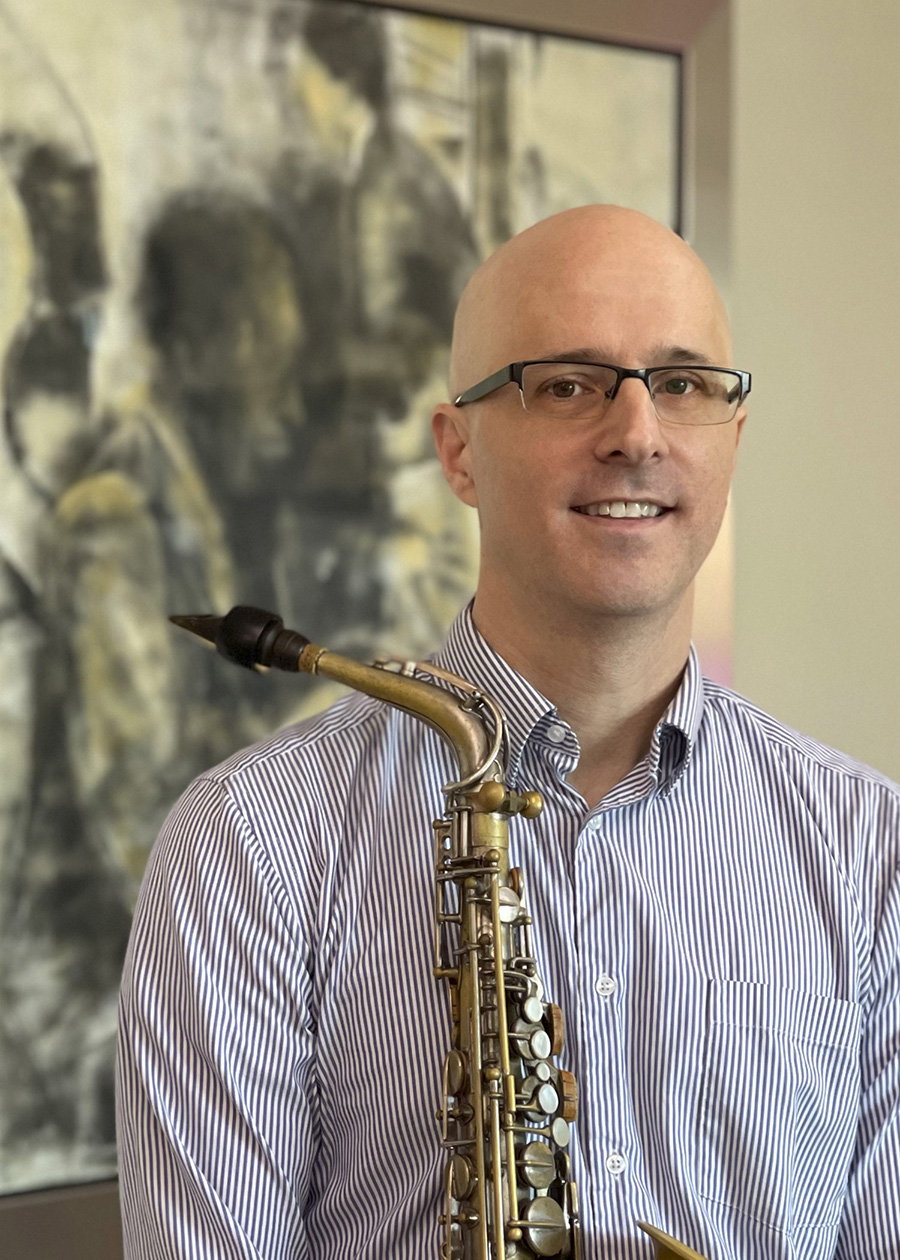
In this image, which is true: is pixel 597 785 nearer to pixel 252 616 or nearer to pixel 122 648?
pixel 252 616

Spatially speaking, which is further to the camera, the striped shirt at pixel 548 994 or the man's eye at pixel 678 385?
the man's eye at pixel 678 385

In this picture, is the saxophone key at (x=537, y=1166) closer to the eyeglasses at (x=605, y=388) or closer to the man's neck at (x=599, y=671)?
the man's neck at (x=599, y=671)

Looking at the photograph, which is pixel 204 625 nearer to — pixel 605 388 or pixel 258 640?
pixel 258 640

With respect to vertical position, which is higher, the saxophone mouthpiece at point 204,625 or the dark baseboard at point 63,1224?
the saxophone mouthpiece at point 204,625

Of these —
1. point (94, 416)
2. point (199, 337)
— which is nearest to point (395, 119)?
point (199, 337)

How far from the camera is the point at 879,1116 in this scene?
1276 millimetres

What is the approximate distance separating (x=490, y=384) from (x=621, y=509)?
18cm

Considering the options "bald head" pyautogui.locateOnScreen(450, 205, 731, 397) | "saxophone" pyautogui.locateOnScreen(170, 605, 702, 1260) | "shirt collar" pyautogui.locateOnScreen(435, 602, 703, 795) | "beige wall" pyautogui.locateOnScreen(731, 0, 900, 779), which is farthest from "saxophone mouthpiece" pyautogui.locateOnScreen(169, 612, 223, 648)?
"beige wall" pyautogui.locateOnScreen(731, 0, 900, 779)

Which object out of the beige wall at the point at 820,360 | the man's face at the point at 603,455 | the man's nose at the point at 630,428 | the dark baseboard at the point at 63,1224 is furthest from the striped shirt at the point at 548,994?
the beige wall at the point at 820,360

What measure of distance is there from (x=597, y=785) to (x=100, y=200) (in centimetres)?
84

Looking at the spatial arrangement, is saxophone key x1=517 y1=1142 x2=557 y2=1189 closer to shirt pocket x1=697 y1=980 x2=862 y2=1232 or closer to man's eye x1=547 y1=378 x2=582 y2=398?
shirt pocket x1=697 y1=980 x2=862 y2=1232

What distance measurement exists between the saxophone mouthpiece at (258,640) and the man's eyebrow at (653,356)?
0.34 meters

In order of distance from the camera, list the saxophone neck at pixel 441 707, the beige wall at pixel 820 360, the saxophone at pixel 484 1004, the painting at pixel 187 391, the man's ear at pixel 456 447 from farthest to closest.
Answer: the beige wall at pixel 820 360 < the painting at pixel 187 391 < the man's ear at pixel 456 447 < the saxophone neck at pixel 441 707 < the saxophone at pixel 484 1004

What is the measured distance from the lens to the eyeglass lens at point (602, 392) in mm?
1250
